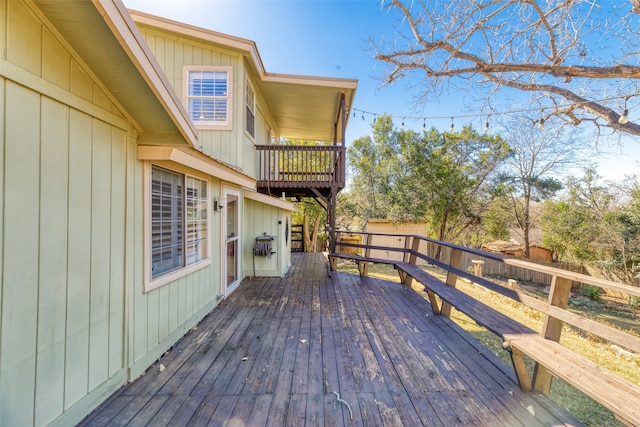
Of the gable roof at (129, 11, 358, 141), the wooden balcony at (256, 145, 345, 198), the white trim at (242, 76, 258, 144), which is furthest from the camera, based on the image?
the wooden balcony at (256, 145, 345, 198)

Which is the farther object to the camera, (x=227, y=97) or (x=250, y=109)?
(x=250, y=109)

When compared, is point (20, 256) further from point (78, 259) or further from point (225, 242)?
point (225, 242)

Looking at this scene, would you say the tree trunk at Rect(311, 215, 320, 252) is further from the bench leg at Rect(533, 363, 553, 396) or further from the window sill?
the bench leg at Rect(533, 363, 553, 396)

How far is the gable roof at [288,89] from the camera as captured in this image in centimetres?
517

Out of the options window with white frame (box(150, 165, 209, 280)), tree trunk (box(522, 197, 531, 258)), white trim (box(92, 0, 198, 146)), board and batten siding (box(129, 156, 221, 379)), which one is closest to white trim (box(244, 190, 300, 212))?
window with white frame (box(150, 165, 209, 280))

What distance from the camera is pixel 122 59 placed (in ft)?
6.07

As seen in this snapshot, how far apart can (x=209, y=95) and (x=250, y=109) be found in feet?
3.49

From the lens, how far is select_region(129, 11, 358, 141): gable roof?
17.0 ft

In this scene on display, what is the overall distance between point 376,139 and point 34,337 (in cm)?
1429

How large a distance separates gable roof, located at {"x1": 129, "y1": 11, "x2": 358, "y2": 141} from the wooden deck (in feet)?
17.1

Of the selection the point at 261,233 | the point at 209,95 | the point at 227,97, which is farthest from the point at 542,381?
the point at 209,95

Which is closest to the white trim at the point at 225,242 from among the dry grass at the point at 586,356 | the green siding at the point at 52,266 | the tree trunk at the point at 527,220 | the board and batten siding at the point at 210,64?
the board and batten siding at the point at 210,64

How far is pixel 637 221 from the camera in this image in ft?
30.8

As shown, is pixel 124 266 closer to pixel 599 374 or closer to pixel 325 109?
pixel 599 374
